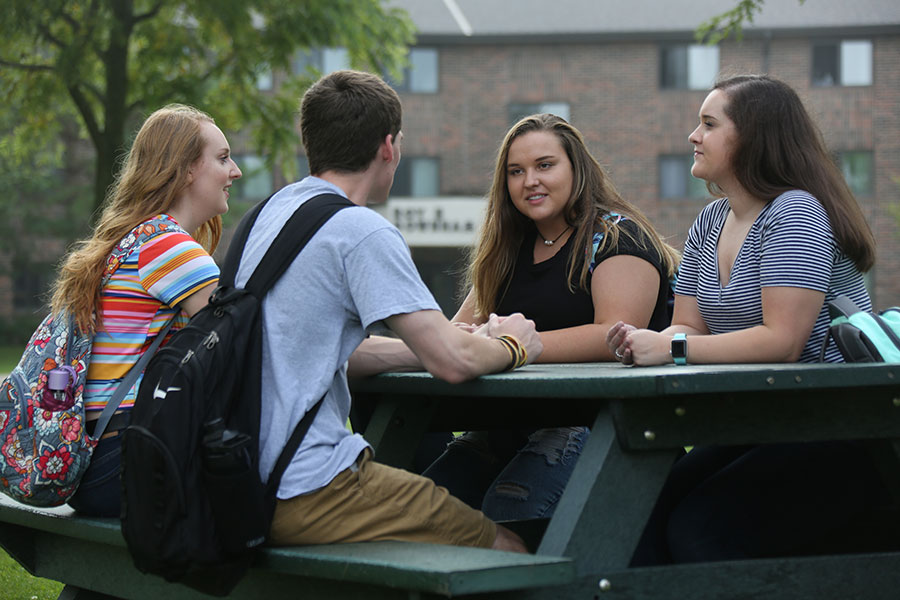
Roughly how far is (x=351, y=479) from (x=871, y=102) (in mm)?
33035

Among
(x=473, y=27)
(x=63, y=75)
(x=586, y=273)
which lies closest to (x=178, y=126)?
(x=586, y=273)

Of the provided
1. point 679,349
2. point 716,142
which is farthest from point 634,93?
point 679,349

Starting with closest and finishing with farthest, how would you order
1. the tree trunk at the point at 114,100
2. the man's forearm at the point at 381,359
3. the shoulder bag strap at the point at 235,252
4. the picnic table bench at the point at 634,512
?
the picnic table bench at the point at 634,512 < the shoulder bag strap at the point at 235,252 < the man's forearm at the point at 381,359 < the tree trunk at the point at 114,100

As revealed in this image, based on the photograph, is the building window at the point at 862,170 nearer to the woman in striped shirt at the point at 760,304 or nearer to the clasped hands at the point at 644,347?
the woman in striped shirt at the point at 760,304

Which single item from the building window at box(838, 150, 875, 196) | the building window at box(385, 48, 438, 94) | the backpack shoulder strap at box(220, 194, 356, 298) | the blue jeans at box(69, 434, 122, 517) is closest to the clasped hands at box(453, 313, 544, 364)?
the backpack shoulder strap at box(220, 194, 356, 298)

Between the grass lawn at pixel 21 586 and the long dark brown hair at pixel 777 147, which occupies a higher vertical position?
the long dark brown hair at pixel 777 147

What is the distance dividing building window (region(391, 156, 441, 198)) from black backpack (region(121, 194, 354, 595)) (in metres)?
30.8

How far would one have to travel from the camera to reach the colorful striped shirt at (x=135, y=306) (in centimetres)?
324

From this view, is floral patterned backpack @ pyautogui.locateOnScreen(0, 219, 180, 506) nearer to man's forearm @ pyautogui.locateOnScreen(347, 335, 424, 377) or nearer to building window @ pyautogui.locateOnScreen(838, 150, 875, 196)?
man's forearm @ pyautogui.locateOnScreen(347, 335, 424, 377)

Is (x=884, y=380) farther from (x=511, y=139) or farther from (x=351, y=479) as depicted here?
(x=511, y=139)

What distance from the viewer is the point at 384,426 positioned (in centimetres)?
343

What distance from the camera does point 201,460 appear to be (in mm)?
2514

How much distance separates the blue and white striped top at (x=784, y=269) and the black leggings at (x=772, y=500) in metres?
0.33

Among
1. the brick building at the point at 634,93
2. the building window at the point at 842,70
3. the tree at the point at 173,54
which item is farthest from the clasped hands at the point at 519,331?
the building window at the point at 842,70
